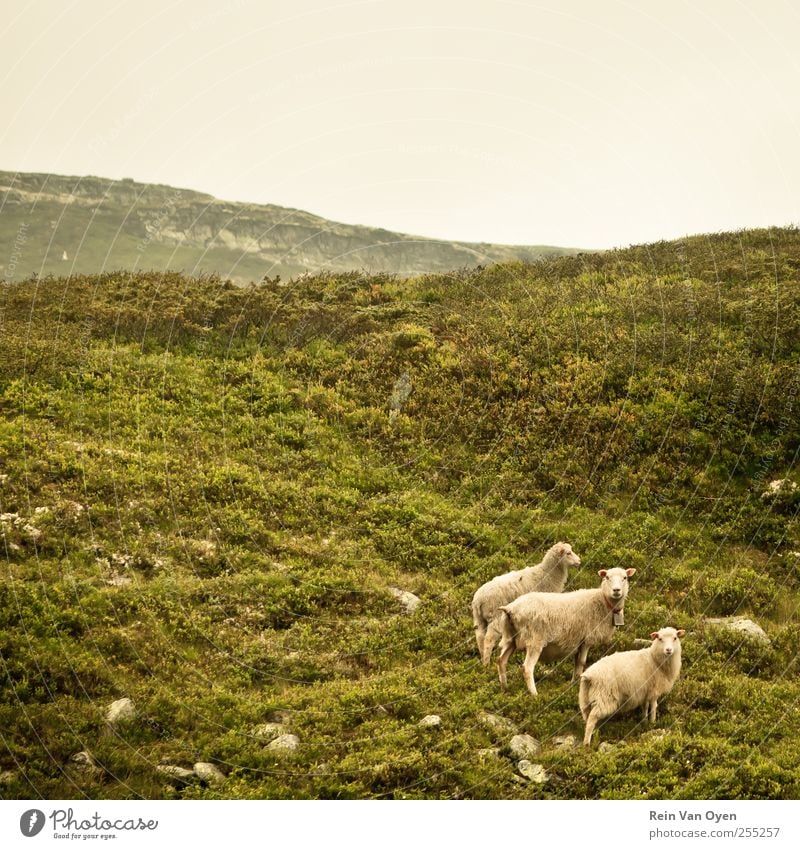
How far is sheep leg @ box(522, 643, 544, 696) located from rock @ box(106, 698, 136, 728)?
19.0 feet

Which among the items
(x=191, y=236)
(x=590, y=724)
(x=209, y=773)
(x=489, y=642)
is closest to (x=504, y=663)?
(x=489, y=642)

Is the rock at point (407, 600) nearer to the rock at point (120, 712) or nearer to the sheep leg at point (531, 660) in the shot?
the sheep leg at point (531, 660)

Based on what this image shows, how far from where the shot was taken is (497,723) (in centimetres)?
1097

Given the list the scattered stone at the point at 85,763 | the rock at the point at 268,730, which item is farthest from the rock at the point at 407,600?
the scattered stone at the point at 85,763

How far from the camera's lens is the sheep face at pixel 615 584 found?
11.9 meters

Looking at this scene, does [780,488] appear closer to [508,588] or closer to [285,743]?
[508,588]

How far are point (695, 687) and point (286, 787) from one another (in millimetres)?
6111

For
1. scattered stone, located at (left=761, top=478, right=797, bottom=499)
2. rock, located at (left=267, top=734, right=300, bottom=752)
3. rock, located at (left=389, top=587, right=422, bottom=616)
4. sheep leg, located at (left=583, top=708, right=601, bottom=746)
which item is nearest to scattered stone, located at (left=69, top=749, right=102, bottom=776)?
rock, located at (left=267, top=734, right=300, bottom=752)

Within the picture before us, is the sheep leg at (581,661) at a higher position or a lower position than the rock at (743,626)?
lower

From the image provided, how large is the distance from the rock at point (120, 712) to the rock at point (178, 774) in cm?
109

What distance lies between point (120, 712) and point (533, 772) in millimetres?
5832

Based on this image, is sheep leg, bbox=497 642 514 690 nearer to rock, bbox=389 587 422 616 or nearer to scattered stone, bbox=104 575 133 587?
rock, bbox=389 587 422 616

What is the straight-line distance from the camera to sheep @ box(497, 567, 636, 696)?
1183cm
